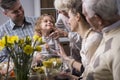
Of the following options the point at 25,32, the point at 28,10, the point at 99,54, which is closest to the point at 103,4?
the point at 99,54

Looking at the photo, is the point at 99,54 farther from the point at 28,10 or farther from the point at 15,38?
the point at 28,10

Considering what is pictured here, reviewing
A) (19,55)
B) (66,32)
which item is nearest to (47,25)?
(66,32)

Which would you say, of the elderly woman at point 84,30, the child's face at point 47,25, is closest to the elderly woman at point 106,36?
the elderly woman at point 84,30

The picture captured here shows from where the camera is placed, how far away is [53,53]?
2.48 m

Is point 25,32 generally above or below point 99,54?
above

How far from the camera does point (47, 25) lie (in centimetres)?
266

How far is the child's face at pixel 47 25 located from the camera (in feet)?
8.69

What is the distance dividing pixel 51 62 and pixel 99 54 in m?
0.58

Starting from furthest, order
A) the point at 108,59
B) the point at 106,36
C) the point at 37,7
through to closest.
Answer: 1. the point at 37,7
2. the point at 106,36
3. the point at 108,59

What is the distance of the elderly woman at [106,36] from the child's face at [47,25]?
111 cm

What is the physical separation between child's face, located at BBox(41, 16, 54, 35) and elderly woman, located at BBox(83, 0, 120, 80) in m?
1.11

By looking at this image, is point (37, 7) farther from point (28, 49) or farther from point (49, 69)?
point (28, 49)

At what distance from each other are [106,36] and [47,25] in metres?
1.21

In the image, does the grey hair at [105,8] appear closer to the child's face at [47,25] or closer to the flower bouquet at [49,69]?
the flower bouquet at [49,69]
